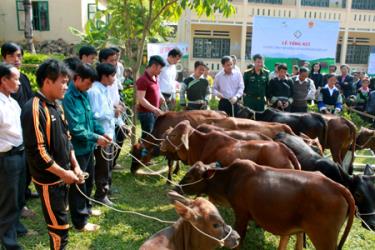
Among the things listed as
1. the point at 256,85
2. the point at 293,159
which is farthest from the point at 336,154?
the point at 293,159

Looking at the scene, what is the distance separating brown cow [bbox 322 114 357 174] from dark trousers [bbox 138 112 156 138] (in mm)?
3428

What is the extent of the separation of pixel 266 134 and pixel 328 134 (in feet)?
6.19

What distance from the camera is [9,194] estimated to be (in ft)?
11.2

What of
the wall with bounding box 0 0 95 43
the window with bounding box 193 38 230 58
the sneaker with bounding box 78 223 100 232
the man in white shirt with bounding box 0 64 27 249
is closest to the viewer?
the man in white shirt with bounding box 0 64 27 249

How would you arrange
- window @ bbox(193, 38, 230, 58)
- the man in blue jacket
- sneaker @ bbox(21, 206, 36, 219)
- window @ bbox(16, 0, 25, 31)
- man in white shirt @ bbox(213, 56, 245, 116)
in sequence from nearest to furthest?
the man in blue jacket → sneaker @ bbox(21, 206, 36, 219) → man in white shirt @ bbox(213, 56, 245, 116) → window @ bbox(16, 0, 25, 31) → window @ bbox(193, 38, 230, 58)

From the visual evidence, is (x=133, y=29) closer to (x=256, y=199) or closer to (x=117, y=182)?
(x=117, y=182)

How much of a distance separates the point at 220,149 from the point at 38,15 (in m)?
19.3

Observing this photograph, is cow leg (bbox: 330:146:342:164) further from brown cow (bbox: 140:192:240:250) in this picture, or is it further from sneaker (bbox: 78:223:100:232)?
sneaker (bbox: 78:223:100:232)

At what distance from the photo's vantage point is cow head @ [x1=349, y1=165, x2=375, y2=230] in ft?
13.9

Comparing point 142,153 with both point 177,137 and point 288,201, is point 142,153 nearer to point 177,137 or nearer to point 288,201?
point 177,137

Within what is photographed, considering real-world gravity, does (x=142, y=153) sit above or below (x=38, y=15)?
below

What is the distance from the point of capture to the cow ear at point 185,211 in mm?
2934

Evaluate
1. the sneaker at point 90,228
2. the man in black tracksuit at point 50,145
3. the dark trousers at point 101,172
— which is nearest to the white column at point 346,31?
the dark trousers at point 101,172

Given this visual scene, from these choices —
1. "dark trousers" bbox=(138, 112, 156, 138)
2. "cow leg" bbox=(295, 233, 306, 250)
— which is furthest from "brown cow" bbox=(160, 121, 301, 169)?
"dark trousers" bbox=(138, 112, 156, 138)
